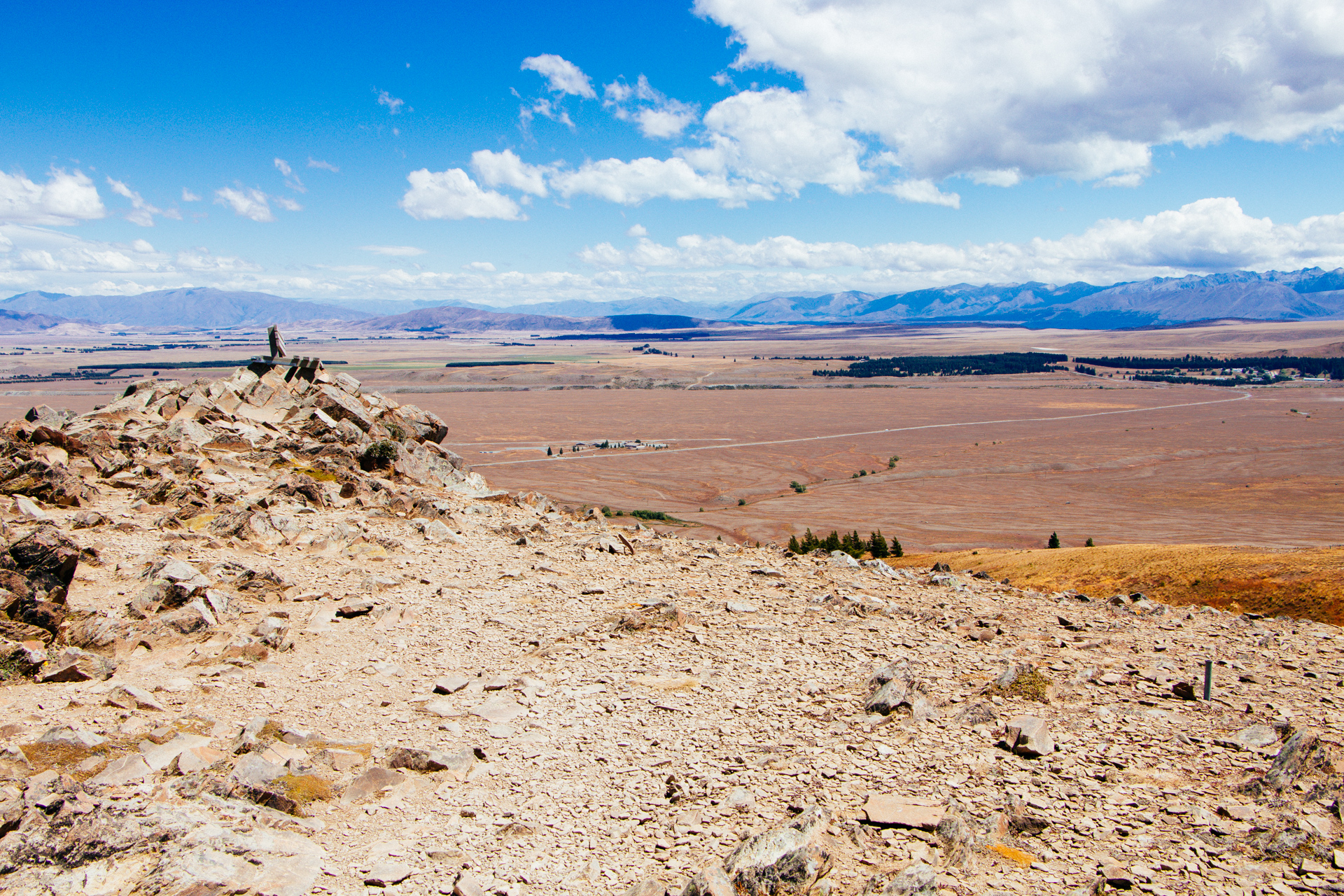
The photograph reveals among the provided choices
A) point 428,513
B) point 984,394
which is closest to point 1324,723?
point 428,513

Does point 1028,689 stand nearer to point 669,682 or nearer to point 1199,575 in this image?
point 669,682

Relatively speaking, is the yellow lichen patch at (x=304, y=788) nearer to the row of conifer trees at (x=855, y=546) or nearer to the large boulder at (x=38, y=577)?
the large boulder at (x=38, y=577)

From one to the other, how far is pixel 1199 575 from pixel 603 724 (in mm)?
18849

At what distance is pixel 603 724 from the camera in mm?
9672

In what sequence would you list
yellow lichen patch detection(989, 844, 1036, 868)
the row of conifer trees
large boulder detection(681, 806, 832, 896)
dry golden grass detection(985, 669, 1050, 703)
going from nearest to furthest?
large boulder detection(681, 806, 832, 896)
yellow lichen patch detection(989, 844, 1036, 868)
dry golden grass detection(985, 669, 1050, 703)
the row of conifer trees

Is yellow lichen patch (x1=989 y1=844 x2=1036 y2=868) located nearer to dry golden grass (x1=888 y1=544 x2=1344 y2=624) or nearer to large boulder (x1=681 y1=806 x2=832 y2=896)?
large boulder (x1=681 y1=806 x2=832 y2=896)

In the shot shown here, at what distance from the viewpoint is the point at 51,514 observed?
49.5 feet

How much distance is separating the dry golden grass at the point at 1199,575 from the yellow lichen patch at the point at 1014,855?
1351cm

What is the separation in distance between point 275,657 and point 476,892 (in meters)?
6.39

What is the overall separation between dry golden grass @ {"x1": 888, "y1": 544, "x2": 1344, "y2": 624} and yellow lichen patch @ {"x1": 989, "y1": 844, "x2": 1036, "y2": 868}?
44.3 ft

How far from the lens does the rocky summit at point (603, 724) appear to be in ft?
22.6

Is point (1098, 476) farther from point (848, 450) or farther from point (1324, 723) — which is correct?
point (1324, 723)

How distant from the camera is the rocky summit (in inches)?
271

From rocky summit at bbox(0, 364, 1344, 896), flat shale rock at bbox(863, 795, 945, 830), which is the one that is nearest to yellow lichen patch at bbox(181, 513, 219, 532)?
rocky summit at bbox(0, 364, 1344, 896)
